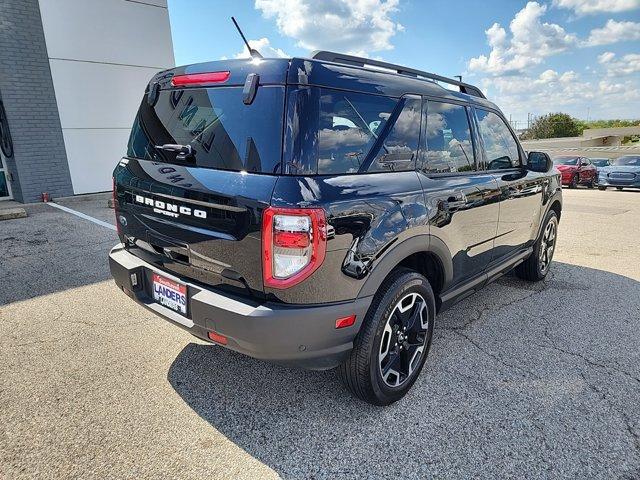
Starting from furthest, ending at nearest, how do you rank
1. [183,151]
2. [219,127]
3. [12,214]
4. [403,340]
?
[12,214], [403,340], [183,151], [219,127]

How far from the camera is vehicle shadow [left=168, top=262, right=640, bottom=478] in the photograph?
2.17m

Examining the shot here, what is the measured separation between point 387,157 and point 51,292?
3.79 m

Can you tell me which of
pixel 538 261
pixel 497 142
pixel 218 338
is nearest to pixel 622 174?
pixel 538 261

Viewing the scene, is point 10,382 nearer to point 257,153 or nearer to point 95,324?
point 95,324

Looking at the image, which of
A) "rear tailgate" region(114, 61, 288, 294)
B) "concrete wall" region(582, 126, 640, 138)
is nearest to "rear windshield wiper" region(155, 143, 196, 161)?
"rear tailgate" region(114, 61, 288, 294)

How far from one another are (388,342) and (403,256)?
0.54 meters

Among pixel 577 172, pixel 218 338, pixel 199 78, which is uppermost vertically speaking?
pixel 199 78

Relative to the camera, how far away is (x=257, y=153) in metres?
2.11

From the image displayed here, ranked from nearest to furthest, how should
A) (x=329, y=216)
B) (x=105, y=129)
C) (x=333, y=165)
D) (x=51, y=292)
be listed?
(x=329, y=216), (x=333, y=165), (x=51, y=292), (x=105, y=129)

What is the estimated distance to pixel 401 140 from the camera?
2.59 m

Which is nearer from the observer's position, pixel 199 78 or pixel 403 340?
pixel 199 78

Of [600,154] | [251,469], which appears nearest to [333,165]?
[251,469]

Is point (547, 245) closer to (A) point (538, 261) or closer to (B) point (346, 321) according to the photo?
(A) point (538, 261)

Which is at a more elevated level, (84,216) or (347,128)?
(347,128)
